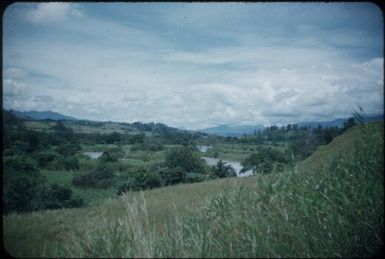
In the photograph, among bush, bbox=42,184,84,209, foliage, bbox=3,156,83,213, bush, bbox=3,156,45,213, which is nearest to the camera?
bush, bbox=3,156,45,213

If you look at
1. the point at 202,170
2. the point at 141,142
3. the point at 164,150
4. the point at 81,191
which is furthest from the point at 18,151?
the point at 202,170

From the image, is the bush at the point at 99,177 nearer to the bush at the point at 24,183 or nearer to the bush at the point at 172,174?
the bush at the point at 172,174

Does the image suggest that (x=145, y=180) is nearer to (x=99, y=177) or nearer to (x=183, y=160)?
(x=99, y=177)

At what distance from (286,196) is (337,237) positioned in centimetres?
142

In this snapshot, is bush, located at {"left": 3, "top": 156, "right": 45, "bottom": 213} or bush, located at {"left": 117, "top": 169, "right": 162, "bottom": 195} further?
bush, located at {"left": 117, "top": 169, "right": 162, "bottom": 195}

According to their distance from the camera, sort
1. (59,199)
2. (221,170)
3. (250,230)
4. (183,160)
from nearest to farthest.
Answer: (250,230)
(59,199)
(183,160)
(221,170)

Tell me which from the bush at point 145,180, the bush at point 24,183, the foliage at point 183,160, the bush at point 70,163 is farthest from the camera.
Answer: the foliage at point 183,160

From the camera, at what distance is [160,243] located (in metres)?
4.64

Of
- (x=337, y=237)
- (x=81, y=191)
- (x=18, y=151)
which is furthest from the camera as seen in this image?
(x=81, y=191)

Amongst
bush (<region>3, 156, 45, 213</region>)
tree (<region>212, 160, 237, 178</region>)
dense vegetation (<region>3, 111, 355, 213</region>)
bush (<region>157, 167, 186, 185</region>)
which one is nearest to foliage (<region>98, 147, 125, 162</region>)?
dense vegetation (<region>3, 111, 355, 213</region>)

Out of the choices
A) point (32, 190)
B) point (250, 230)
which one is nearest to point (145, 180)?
point (32, 190)

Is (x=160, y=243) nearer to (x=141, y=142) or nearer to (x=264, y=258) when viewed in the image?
(x=264, y=258)

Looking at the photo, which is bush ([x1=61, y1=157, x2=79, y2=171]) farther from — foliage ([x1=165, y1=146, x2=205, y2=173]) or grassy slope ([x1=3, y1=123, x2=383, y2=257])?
grassy slope ([x1=3, y1=123, x2=383, y2=257])

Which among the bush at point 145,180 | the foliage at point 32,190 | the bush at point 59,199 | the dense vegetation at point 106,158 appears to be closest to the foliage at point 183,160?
the dense vegetation at point 106,158
